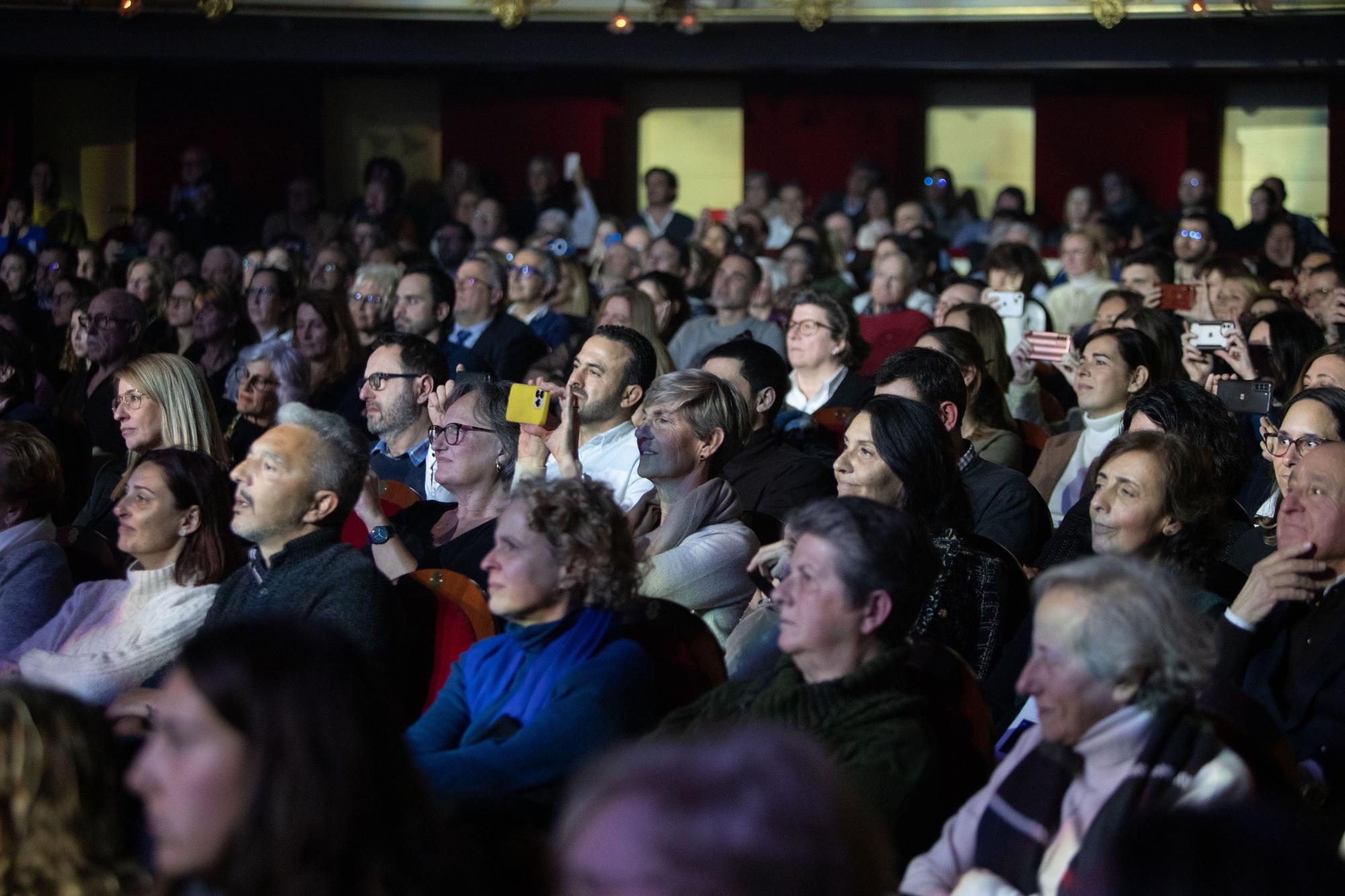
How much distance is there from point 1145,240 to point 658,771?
8534 millimetres

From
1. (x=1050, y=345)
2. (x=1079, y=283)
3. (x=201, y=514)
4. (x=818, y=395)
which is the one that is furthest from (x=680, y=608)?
(x=1079, y=283)

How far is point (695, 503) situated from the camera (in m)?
3.52

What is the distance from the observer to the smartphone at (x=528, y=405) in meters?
3.79

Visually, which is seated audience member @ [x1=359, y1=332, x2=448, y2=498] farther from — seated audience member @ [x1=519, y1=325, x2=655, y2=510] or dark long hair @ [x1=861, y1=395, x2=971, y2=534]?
dark long hair @ [x1=861, y1=395, x2=971, y2=534]

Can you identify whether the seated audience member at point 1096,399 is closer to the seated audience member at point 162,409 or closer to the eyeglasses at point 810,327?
the eyeglasses at point 810,327

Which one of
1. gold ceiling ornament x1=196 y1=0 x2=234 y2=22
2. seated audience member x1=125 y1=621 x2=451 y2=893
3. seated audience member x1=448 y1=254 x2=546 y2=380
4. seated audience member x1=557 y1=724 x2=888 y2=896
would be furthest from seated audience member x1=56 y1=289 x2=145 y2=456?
gold ceiling ornament x1=196 y1=0 x2=234 y2=22

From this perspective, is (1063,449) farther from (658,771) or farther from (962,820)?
(658,771)

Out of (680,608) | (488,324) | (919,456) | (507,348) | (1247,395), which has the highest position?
(488,324)

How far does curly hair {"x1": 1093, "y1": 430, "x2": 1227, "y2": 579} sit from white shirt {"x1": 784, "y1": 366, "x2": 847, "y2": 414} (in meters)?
2.14

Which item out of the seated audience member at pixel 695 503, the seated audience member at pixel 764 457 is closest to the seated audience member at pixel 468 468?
the seated audience member at pixel 695 503

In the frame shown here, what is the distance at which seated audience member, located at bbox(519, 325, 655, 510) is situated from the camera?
164 inches

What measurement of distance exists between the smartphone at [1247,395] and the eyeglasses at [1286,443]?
67 centimetres

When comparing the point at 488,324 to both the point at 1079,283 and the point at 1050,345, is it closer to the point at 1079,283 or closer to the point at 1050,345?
the point at 1050,345

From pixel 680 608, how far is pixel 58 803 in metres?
1.20
